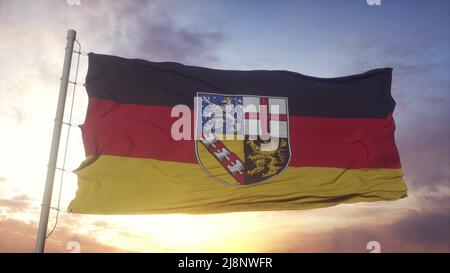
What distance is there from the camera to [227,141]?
10133mm

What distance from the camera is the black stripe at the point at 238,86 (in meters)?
9.96

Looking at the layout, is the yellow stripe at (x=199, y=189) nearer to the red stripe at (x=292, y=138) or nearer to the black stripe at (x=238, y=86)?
the red stripe at (x=292, y=138)

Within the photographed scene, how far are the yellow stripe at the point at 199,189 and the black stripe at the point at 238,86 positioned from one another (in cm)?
141

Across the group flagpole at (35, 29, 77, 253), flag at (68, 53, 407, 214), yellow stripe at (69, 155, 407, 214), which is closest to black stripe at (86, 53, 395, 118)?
flag at (68, 53, 407, 214)

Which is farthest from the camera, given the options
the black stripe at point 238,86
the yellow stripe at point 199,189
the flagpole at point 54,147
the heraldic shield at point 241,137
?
the black stripe at point 238,86

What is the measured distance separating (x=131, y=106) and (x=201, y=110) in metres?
1.45

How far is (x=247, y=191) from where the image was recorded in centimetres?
966

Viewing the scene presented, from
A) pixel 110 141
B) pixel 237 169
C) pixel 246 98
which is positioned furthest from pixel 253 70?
pixel 110 141

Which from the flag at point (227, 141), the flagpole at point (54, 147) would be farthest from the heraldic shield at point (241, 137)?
the flagpole at point (54, 147)

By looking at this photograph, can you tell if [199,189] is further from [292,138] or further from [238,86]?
[238,86]

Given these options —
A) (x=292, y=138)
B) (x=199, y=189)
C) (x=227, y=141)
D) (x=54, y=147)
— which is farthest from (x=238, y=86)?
(x=54, y=147)

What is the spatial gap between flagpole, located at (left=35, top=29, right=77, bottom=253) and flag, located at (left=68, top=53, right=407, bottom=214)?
87 centimetres

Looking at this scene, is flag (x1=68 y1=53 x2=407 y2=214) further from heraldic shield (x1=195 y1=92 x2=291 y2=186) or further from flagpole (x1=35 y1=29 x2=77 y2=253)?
flagpole (x1=35 y1=29 x2=77 y2=253)
